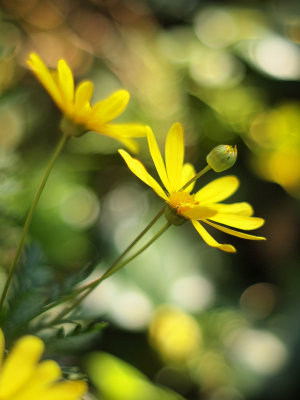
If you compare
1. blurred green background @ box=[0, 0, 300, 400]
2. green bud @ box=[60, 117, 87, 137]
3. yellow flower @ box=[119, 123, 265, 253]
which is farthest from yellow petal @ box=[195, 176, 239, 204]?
blurred green background @ box=[0, 0, 300, 400]

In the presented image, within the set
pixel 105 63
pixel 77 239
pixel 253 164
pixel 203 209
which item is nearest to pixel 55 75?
pixel 203 209

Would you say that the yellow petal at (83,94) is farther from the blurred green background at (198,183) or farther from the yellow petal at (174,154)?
the blurred green background at (198,183)

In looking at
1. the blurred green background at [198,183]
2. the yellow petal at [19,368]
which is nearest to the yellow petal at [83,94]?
the yellow petal at [19,368]

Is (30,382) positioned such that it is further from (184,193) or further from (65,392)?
(184,193)

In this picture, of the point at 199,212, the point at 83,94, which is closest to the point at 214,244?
the point at 199,212

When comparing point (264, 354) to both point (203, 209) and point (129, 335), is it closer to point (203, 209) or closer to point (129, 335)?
point (129, 335)
